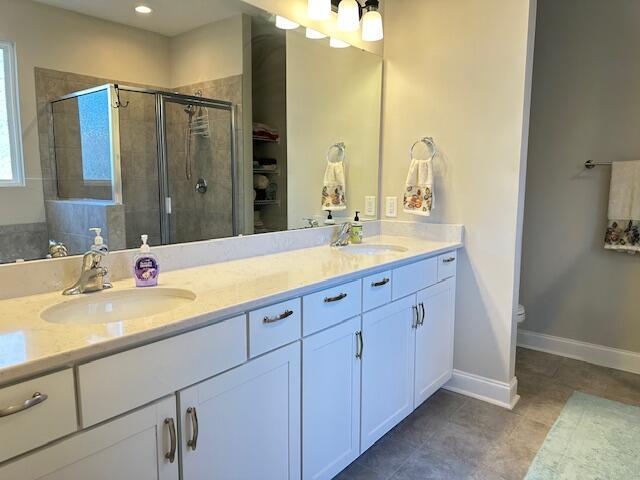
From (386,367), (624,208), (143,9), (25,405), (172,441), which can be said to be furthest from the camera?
(624,208)

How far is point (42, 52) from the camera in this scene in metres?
1.36

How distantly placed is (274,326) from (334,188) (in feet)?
4.50

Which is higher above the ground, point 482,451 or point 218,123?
point 218,123

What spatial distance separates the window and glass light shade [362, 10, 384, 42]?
1751 millimetres

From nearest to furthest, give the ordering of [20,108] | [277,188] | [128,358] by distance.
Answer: [128,358] → [20,108] → [277,188]

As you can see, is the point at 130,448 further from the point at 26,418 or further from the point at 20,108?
the point at 20,108

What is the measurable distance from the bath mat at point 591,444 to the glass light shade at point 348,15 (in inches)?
91.9

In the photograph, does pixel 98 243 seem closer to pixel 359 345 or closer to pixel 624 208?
pixel 359 345

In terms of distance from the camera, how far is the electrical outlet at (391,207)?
282 centimetres

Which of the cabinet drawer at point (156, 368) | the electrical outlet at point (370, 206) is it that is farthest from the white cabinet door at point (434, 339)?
the cabinet drawer at point (156, 368)

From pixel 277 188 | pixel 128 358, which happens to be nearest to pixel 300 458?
pixel 128 358

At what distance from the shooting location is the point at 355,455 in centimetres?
183

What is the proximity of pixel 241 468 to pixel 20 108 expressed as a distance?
126cm

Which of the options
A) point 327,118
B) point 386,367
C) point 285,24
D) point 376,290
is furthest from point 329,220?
point 285,24
